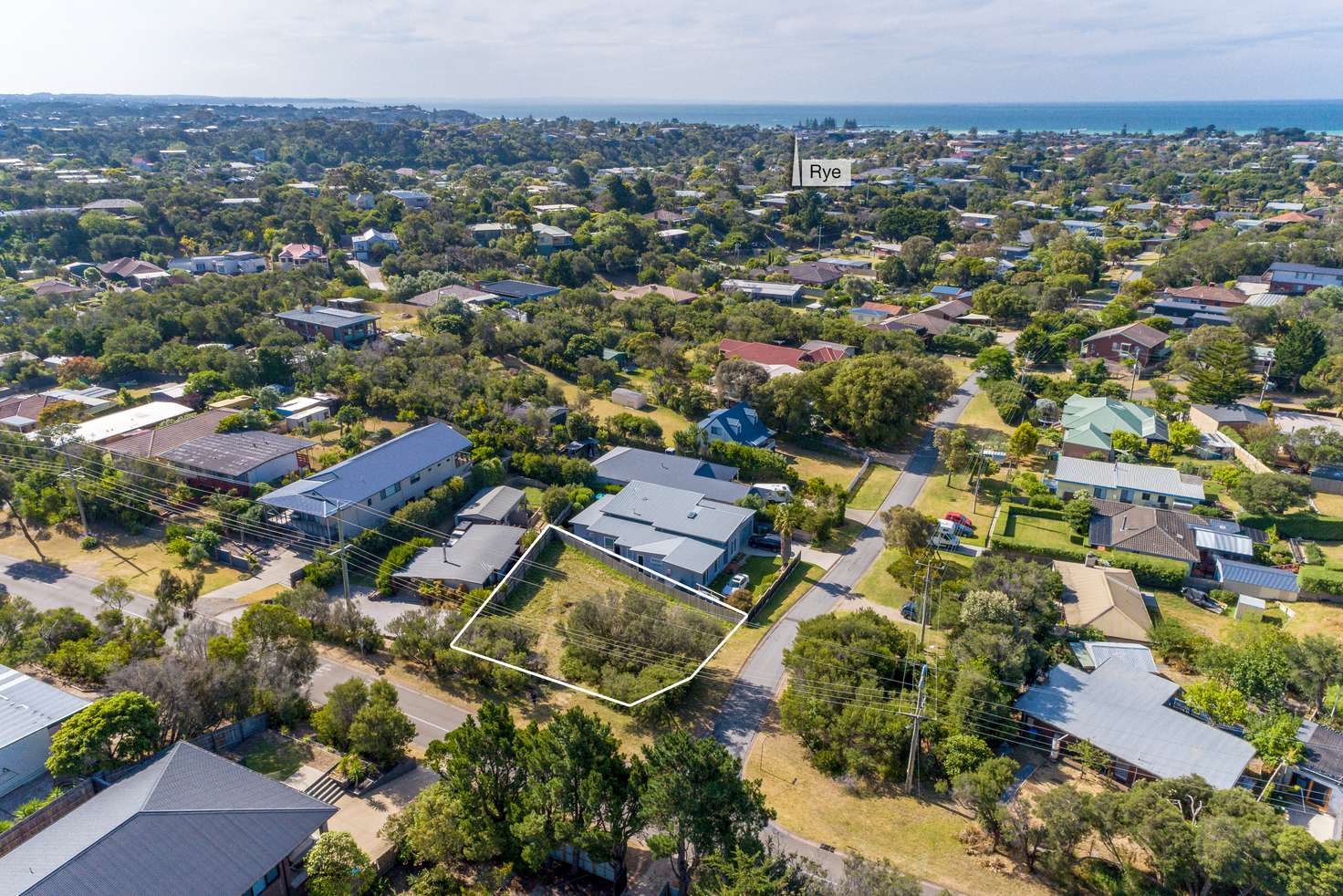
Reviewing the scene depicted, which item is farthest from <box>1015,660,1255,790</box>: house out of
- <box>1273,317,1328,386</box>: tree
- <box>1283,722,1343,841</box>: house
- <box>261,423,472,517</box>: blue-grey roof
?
<box>1273,317,1328,386</box>: tree

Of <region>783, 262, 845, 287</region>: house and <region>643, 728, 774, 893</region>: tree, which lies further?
<region>783, 262, 845, 287</region>: house

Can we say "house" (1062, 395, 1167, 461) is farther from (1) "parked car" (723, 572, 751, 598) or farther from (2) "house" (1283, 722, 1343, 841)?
(1) "parked car" (723, 572, 751, 598)

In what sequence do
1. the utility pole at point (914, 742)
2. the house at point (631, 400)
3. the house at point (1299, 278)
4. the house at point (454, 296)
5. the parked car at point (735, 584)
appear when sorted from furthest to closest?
the house at point (1299, 278), the house at point (454, 296), the house at point (631, 400), the parked car at point (735, 584), the utility pole at point (914, 742)

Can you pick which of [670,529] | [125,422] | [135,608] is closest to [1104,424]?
[670,529]

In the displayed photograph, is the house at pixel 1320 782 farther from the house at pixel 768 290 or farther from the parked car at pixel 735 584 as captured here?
the house at pixel 768 290

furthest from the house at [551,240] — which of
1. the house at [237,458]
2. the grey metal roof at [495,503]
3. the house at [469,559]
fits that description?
the house at [469,559]

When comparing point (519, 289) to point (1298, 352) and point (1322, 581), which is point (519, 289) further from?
point (1322, 581)
